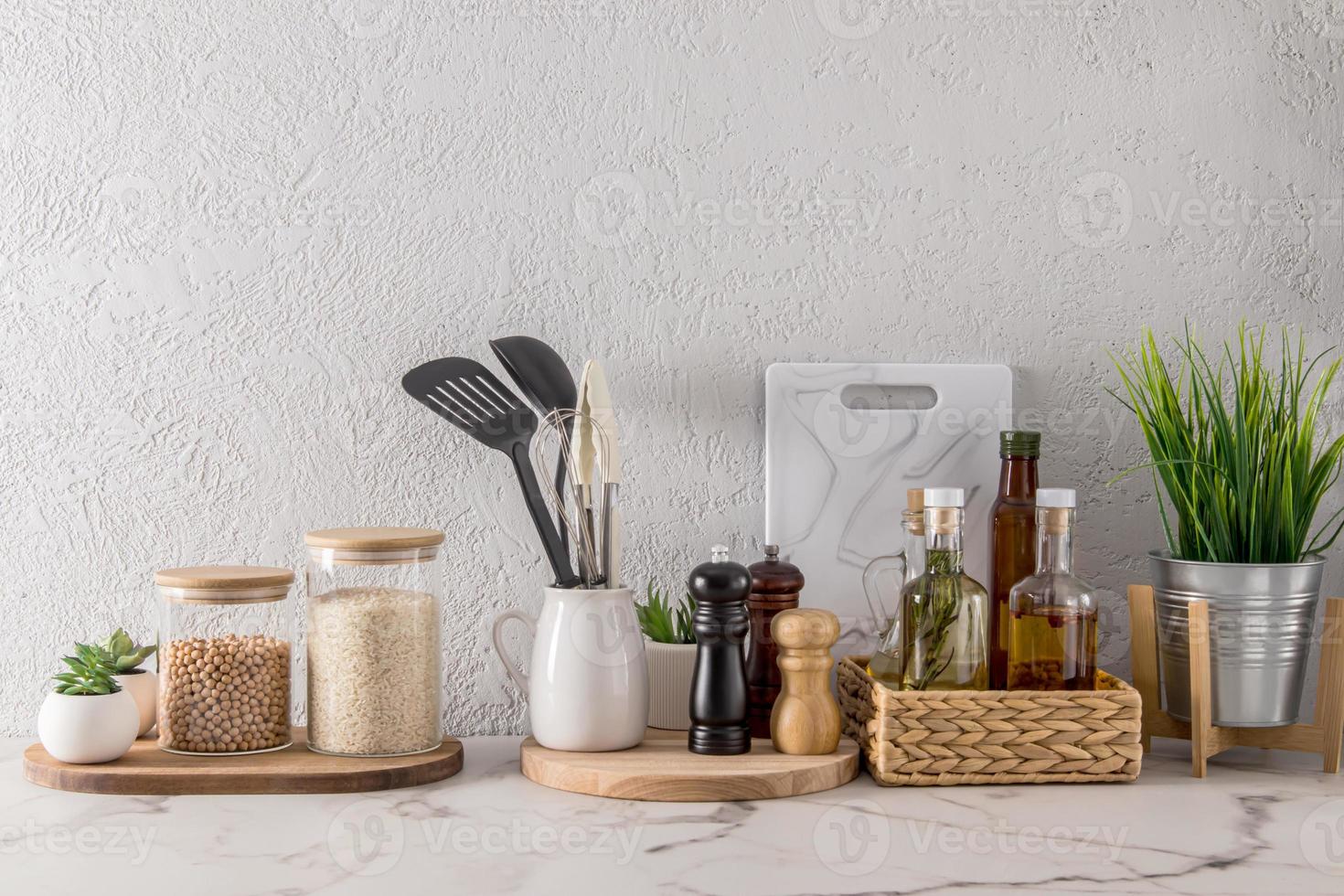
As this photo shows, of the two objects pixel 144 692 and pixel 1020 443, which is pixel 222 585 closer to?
pixel 144 692

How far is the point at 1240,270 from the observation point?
1.14 m

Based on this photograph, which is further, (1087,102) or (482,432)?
(1087,102)

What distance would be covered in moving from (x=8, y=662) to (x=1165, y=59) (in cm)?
130

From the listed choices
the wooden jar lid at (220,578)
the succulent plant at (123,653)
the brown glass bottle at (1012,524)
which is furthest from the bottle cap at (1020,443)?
the succulent plant at (123,653)

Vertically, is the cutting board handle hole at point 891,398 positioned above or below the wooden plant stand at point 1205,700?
above

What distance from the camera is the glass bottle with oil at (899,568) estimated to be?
103 centimetres

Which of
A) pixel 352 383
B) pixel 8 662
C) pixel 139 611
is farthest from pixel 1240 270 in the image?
pixel 8 662

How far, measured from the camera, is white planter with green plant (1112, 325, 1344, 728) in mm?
962

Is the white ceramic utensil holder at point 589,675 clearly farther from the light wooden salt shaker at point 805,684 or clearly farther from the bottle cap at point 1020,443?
the bottle cap at point 1020,443

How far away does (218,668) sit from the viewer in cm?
95

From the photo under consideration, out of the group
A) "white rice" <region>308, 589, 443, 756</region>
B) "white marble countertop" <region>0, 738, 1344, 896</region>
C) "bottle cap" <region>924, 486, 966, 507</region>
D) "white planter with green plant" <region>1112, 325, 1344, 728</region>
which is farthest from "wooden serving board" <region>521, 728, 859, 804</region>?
"white planter with green plant" <region>1112, 325, 1344, 728</region>

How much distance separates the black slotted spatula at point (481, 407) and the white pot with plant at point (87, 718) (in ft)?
1.17

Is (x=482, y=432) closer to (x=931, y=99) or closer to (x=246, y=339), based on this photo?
(x=246, y=339)

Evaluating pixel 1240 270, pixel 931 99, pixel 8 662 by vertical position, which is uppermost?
pixel 931 99
